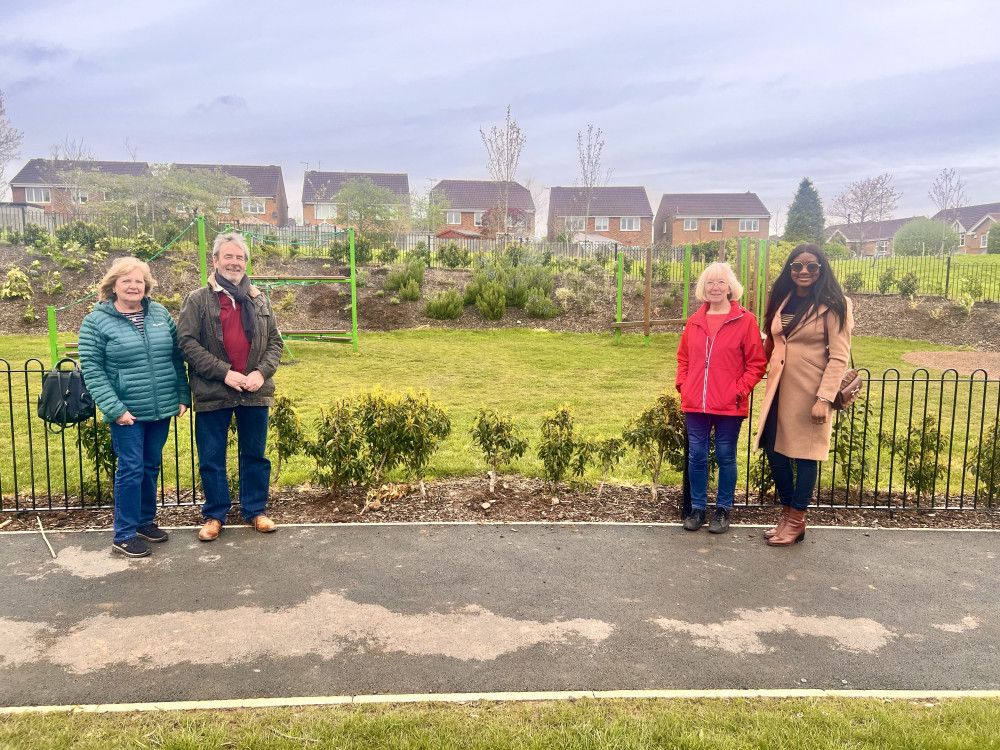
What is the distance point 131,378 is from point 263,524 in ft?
4.27

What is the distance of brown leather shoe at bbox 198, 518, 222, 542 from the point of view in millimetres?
4879

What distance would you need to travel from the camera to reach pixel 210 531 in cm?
490

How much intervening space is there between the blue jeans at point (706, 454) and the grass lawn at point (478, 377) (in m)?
1.45

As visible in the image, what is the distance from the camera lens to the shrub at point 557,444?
19.0 feet

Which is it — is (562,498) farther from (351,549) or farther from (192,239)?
(192,239)

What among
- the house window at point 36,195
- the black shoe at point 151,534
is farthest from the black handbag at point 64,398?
the house window at point 36,195

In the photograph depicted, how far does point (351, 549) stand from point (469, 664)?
1631 mm

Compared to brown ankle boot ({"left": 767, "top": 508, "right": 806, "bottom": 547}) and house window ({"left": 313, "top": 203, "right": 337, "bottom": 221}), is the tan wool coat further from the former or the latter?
house window ({"left": 313, "top": 203, "right": 337, "bottom": 221})

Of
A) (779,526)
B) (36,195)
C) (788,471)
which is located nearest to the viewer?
(779,526)

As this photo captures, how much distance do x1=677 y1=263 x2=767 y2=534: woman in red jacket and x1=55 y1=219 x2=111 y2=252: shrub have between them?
2147cm

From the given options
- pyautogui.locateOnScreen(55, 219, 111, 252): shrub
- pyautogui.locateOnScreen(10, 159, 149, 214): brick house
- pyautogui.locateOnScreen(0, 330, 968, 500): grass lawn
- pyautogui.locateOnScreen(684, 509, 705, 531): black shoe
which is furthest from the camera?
pyautogui.locateOnScreen(10, 159, 149, 214): brick house

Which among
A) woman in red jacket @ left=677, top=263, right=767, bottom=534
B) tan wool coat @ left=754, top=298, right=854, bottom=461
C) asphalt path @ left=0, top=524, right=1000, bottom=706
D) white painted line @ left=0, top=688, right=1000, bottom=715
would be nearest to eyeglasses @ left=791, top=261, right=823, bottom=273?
tan wool coat @ left=754, top=298, right=854, bottom=461

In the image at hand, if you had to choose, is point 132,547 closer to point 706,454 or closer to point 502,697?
point 502,697

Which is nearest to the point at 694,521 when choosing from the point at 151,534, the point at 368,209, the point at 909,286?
the point at 151,534
